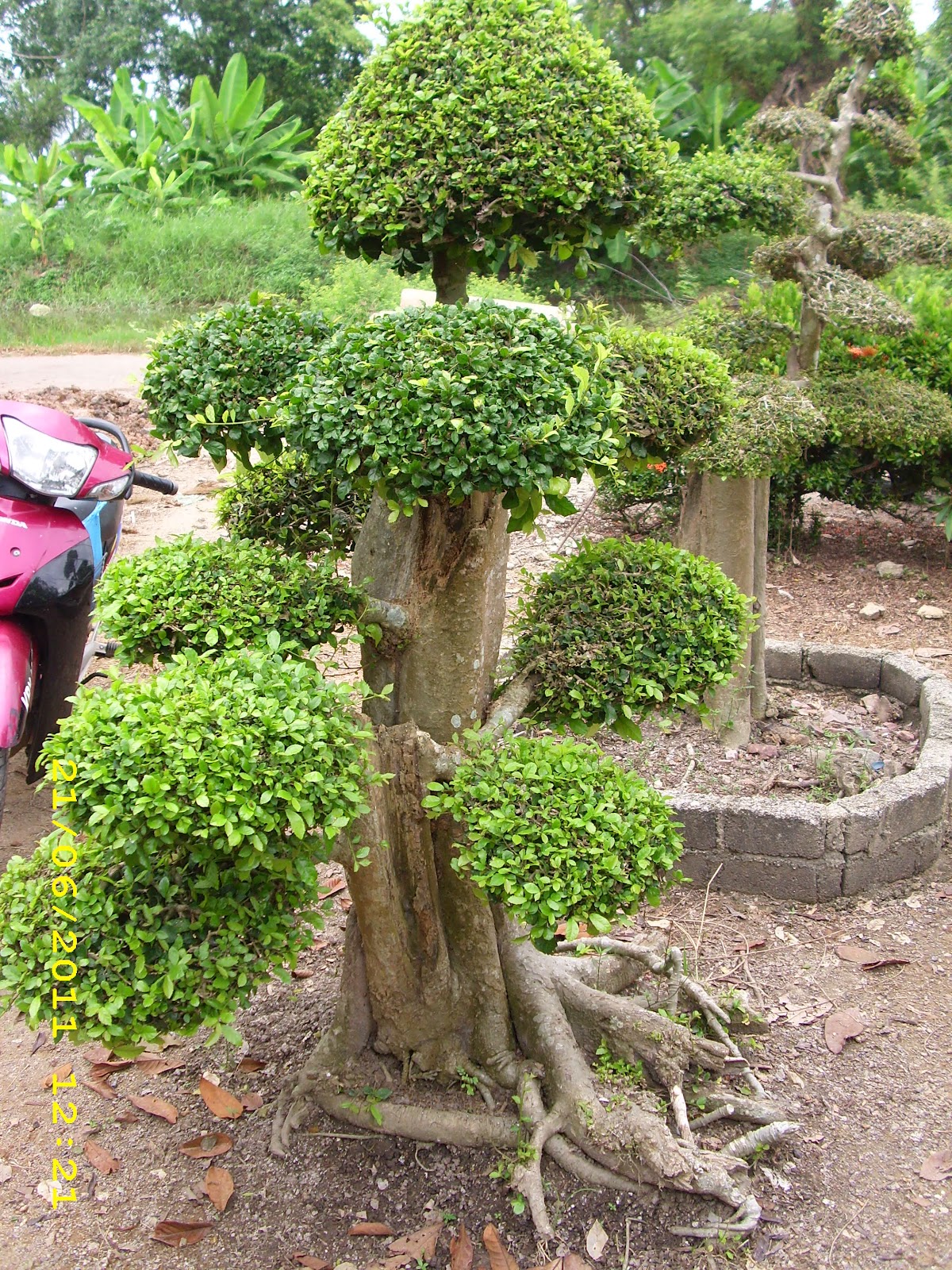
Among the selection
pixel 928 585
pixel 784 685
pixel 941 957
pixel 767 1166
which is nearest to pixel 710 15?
pixel 928 585

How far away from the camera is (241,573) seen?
2.56 m

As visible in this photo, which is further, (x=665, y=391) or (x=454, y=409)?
(x=665, y=391)

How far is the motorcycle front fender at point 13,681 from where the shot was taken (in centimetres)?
323

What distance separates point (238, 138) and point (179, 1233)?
18210 mm

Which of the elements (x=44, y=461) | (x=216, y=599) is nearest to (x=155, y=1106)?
(x=216, y=599)

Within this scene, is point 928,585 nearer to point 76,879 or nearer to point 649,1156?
point 649,1156

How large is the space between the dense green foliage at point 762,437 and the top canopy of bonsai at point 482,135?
2.27 metres

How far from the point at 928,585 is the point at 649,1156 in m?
5.36

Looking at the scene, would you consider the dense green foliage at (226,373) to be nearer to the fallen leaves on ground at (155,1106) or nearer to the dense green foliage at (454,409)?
the dense green foliage at (454,409)

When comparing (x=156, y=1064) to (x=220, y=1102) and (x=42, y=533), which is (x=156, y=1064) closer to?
(x=220, y=1102)

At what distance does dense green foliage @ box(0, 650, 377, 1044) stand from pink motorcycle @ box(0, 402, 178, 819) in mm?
1205

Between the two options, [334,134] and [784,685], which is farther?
[784,685]

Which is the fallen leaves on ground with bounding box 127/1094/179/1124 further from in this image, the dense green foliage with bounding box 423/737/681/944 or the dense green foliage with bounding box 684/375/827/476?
the dense green foliage with bounding box 684/375/827/476

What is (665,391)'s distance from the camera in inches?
106
